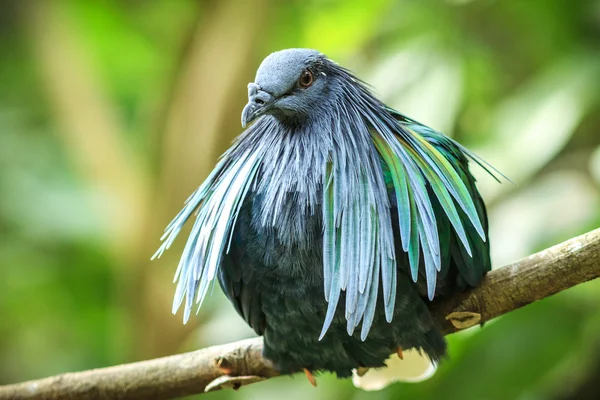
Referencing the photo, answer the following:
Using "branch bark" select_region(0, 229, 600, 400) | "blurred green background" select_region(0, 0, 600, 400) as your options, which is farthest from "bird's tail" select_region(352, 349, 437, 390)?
"blurred green background" select_region(0, 0, 600, 400)

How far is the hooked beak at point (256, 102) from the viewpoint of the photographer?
1.74 meters

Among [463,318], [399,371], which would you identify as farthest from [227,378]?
[463,318]

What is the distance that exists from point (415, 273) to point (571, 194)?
1890 mm

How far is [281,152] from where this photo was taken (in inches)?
73.6

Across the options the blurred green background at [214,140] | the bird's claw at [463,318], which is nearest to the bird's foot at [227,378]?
the bird's claw at [463,318]

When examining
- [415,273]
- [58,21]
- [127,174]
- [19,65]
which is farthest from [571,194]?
[19,65]

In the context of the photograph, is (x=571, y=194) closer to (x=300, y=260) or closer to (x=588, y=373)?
(x=588, y=373)

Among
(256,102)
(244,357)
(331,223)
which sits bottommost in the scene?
(244,357)

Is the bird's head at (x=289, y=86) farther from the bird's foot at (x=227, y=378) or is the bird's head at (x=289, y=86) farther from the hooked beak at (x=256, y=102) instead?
the bird's foot at (x=227, y=378)

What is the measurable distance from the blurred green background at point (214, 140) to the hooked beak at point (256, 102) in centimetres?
161

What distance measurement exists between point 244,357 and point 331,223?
0.59m

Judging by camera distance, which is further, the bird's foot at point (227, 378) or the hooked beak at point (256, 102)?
the bird's foot at point (227, 378)

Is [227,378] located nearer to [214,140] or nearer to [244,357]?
[244,357]

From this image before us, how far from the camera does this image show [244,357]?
6.95 feet
